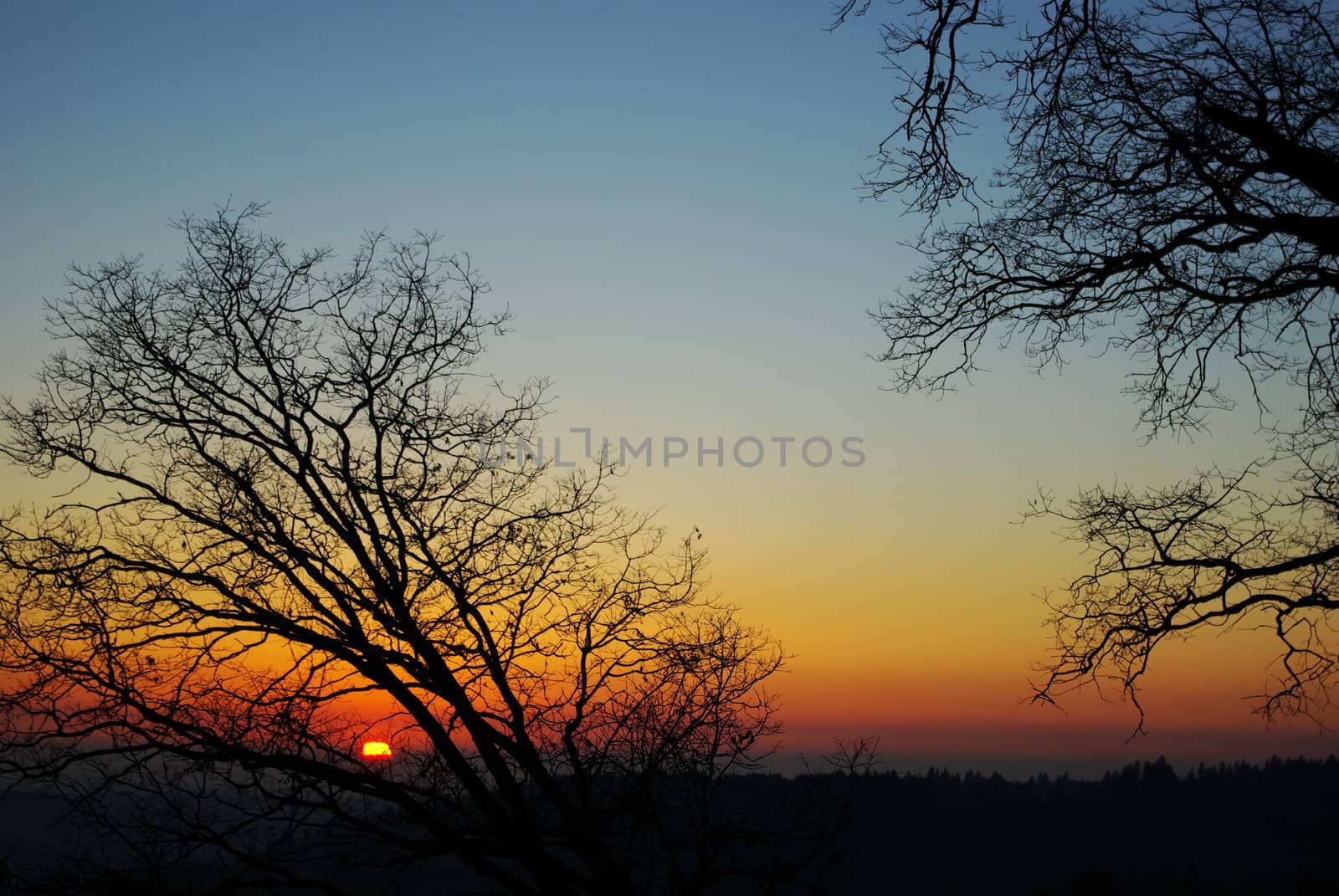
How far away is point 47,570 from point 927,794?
169ft

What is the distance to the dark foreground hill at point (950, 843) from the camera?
23.6ft

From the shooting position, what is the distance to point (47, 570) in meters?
7.70

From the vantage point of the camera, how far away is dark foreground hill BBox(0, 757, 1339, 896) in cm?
720

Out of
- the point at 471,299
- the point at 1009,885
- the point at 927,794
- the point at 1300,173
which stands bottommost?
the point at 1009,885

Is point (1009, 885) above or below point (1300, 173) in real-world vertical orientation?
below

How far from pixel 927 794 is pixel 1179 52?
168 ft

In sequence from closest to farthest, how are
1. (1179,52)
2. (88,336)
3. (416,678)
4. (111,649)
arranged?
(1179,52) < (111,649) < (416,678) < (88,336)

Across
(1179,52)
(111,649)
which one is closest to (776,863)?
(111,649)

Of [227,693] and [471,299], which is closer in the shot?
[227,693]

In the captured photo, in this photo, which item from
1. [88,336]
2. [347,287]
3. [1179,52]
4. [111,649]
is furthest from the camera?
[347,287]

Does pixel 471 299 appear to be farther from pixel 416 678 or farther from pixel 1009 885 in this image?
pixel 1009 885

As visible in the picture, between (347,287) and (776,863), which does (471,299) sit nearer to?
(347,287)

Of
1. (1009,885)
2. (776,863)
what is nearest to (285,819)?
(776,863)

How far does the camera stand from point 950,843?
5572 cm
